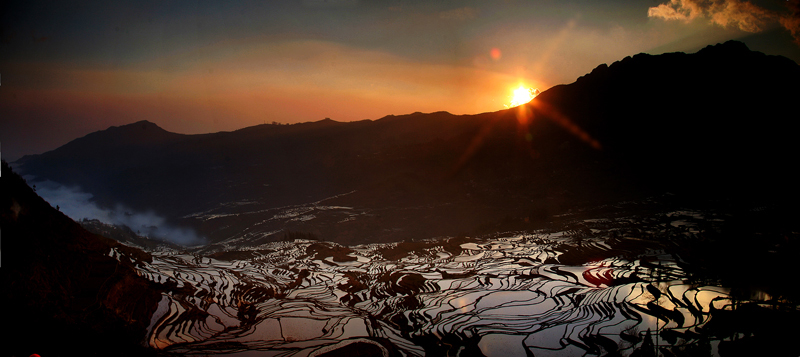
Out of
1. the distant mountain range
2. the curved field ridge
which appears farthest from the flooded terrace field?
the distant mountain range

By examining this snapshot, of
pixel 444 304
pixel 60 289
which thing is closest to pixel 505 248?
pixel 444 304

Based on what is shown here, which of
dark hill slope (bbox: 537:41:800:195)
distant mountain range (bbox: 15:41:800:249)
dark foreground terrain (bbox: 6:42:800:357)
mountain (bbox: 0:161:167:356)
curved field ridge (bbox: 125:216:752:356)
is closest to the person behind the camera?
mountain (bbox: 0:161:167:356)

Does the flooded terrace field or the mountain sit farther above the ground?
the mountain

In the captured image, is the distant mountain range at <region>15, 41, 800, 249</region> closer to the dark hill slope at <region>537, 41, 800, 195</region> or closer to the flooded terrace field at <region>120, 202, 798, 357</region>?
the dark hill slope at <region>537, 41, 800, 195</region>

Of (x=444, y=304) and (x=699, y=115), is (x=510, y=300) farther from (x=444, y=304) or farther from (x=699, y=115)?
(x=699, y=115)

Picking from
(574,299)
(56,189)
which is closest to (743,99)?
(574,299)

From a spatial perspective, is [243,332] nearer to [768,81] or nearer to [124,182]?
[768,81]
